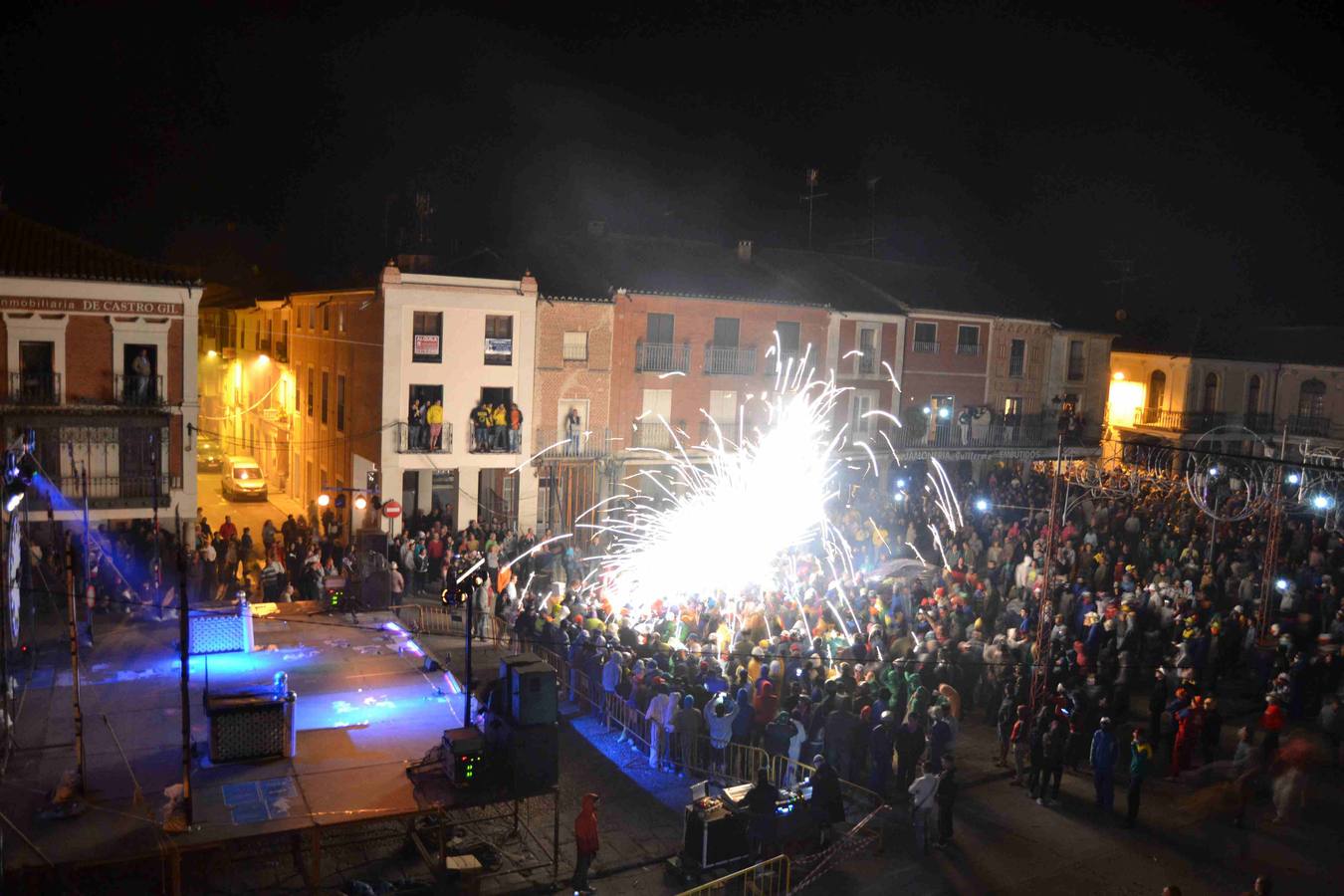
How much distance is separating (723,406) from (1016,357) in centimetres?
1386

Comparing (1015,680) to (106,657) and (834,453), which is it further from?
(834,453)

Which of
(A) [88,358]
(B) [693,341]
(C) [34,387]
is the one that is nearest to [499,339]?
(B) [693,341]

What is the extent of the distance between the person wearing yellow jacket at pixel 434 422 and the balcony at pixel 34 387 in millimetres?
8550

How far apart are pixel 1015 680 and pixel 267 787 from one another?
10569 mm

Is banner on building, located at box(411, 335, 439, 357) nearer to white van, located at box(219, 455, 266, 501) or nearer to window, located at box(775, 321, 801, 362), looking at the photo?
white van, located at box(219, 455, 266, 501)

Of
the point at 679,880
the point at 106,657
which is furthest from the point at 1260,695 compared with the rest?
the point at 106,657

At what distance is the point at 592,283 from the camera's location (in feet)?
98.9

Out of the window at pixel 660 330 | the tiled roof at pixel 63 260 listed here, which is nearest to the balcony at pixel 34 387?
the tiled roof at pixel 63 260

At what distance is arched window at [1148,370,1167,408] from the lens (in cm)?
4631

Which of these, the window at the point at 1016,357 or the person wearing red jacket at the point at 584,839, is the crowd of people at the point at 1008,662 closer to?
the person wearing red jacket at the point at 584,839

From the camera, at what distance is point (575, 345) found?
29453 mm

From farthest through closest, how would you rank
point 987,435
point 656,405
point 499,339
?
point 987,435
point 656,405
point 499,339

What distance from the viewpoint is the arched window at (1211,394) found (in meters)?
45.7

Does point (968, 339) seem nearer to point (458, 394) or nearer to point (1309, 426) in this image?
point (1309, 426)
